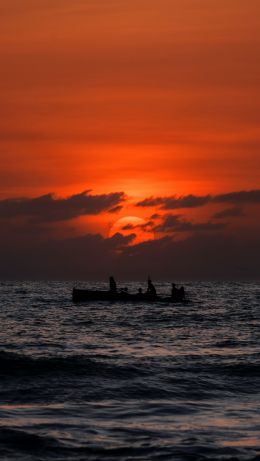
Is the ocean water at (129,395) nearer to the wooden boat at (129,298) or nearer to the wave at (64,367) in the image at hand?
the wave at (64,367)


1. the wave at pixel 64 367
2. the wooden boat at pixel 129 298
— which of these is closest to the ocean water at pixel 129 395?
the wave at pixel 64 367

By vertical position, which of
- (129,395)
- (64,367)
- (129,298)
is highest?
(129,298)

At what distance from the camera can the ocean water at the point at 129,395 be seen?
16750 mm

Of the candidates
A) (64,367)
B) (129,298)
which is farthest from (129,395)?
(129,298)

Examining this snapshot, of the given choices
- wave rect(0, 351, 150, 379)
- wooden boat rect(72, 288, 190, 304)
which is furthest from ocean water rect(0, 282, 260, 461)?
A: wooden boat rect(72, 288, 190, 304)

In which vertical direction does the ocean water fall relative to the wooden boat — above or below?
below

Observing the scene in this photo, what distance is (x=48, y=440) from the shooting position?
17.2 m

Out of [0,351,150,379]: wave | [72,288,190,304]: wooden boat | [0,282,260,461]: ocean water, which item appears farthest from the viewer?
[72,288,190,304]: wooden boat

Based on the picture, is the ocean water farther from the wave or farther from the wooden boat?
the wooden boat

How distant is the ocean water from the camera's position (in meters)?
16.8

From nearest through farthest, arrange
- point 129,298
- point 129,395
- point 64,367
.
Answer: point 129,395 → point 64,367 → point 129,298

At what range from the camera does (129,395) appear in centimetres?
2425

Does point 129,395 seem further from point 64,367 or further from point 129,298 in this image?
point 129,298

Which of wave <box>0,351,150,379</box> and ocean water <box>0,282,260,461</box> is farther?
wave <box>0,351,150,379</box>
